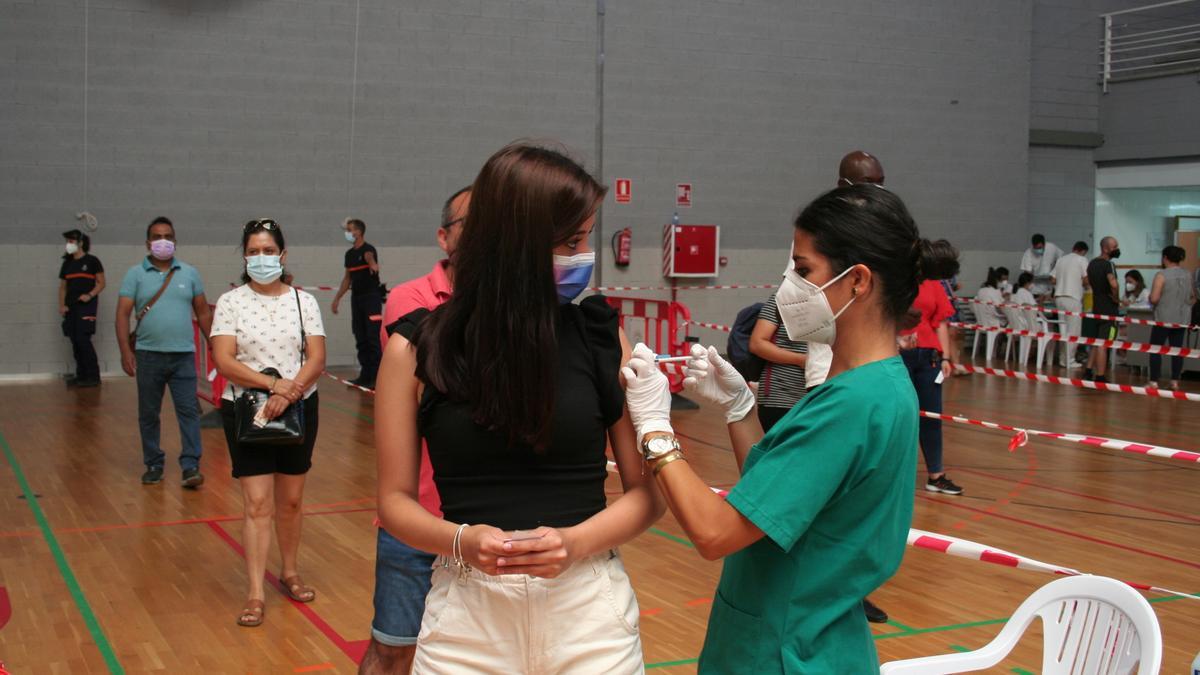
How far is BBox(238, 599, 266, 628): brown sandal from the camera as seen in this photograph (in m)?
4.72

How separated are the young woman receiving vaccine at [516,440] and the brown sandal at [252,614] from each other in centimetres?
311

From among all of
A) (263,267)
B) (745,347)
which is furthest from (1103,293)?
(263,267)

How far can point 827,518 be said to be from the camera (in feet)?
5.91

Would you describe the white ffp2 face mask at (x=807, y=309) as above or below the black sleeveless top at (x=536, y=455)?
above

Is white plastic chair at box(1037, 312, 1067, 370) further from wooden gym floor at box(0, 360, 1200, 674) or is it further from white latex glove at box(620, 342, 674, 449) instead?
white latex glove at box(620, 342, 674, 449)

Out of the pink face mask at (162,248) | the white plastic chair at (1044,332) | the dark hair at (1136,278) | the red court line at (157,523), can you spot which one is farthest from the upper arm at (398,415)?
the dark hair at (1136,278)

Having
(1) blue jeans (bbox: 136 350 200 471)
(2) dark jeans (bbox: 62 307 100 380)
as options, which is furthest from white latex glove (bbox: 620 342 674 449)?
(2) dark jeans (bbox: 62 307 100 380)

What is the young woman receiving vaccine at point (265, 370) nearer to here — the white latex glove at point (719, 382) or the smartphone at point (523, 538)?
the white latex glove at point (719, 382)

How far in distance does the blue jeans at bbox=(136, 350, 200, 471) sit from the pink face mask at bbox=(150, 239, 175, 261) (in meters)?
0.64

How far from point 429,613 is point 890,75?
1657 centimetres

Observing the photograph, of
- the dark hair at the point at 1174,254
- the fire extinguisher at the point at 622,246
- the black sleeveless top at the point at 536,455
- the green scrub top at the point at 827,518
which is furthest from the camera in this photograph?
the fire extinguisher at the point at 622,246

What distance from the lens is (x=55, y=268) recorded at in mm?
12758

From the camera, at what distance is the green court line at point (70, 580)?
4332 mm

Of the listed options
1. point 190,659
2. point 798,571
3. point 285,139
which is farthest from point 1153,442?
A: point 285,139
